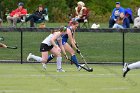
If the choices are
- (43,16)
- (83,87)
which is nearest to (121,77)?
(83,87)

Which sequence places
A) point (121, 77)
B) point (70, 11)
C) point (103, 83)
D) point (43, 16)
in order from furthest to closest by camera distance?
point (70, 11), point (43, 16), point (121, 77), point (103, 83)

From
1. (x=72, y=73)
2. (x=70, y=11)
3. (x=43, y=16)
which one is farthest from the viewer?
(x=70, y=11)

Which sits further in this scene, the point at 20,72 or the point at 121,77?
the point at 20,72

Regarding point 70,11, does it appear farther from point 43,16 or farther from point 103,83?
point 103,83

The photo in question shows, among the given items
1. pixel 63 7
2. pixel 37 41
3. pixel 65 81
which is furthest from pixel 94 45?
pixel 63 7

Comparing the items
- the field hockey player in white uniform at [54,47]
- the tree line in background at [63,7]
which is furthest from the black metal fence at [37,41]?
the tree line in background at [63,7]

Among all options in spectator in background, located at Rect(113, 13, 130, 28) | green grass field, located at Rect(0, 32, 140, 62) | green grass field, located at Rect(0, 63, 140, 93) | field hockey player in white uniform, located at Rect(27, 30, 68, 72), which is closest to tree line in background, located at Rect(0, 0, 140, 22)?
spectator in background, located at Rect(113, 13, 130, 28)

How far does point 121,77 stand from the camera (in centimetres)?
1883

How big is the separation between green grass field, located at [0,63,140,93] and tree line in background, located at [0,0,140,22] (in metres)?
22.5

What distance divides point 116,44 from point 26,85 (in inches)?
423

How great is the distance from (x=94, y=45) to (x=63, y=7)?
21.8 meters

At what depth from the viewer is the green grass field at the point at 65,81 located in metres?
15.1

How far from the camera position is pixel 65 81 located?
57.3 feet

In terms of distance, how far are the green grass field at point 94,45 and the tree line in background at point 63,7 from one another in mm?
15861
